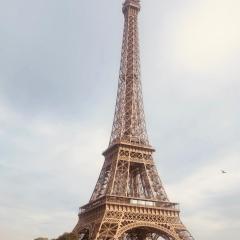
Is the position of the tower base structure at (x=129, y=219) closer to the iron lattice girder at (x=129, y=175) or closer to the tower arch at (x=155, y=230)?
the tower arch at (x=155, y=230)

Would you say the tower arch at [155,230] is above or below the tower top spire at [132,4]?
below

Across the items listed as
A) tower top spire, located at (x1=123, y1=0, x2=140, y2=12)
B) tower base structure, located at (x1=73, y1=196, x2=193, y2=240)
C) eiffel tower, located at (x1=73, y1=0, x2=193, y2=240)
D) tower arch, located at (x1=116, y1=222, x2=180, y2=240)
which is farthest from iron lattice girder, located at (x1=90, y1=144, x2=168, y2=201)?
tower top spire, located at (x1=123, y1=0, x2=140, y2=12)

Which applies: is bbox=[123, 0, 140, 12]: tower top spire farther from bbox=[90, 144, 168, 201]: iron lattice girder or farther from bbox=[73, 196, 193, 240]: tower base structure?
bbox=[73, 196, 193, 240]: tower base structure

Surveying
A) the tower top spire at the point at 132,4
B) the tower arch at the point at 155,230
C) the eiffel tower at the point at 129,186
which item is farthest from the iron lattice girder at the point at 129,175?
the tower top spire at the point at 132,4

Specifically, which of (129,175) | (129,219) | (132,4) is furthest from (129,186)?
(132,4)

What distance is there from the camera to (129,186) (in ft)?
217

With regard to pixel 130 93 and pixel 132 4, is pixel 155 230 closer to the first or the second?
pixel 130 93

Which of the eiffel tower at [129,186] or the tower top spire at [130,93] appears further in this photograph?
the tower top spire at [130,93]

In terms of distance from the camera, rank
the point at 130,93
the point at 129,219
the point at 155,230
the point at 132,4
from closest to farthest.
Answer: the point at 129,219
the point at 155,230
the point at 130,93
the point at 132,4

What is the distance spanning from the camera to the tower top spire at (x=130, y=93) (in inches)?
2697

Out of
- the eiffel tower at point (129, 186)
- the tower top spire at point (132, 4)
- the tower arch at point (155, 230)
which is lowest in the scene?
the tower arch at point (155, 230)

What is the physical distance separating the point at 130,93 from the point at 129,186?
53.5ft

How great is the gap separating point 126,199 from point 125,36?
104ft

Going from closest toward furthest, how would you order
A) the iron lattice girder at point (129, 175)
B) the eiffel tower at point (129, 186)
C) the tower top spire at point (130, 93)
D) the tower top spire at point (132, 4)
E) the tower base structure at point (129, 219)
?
the tower base structure at point (129, 219)
the eiffel tower at point (129, 186)
the iron lattice girder at point (129, 175)
the tower top spire at point (130, 93)
the tower top spire at point (132, 4)
